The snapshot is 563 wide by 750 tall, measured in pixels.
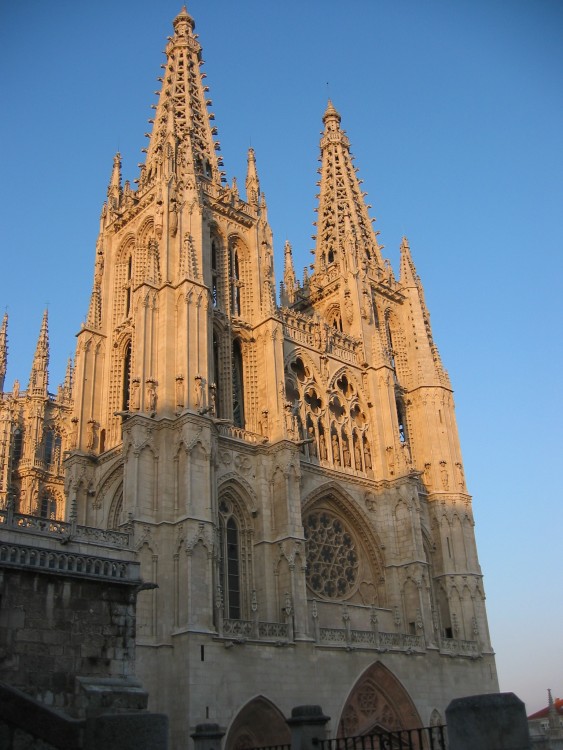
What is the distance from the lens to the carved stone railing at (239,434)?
27.4 meters

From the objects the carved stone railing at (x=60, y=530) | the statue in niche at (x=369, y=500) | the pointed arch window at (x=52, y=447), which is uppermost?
the pointed arch window at (x=52, y=447)

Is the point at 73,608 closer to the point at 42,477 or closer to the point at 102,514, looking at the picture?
the point at 102,514

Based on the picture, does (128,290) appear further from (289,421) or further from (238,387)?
(289,421)

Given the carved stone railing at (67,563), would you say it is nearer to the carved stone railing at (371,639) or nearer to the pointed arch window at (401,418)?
the carved stone railing at (371,639)

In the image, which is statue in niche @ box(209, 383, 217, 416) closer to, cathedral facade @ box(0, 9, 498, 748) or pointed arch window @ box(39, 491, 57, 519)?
cathedral facade @ box(0, 9, 498, 748)

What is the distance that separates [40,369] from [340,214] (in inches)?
Result: 734

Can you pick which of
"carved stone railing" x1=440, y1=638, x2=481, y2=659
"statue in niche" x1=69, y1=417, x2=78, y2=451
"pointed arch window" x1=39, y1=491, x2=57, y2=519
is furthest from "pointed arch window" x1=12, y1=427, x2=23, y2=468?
"carved stone railing" x1=440, y1=638, x2=481, y2=659

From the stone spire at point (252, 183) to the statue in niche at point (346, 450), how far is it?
11.0 m

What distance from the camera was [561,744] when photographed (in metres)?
30.8

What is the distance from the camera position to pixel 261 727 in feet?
77.4

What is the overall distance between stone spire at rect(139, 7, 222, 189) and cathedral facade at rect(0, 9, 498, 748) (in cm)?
14

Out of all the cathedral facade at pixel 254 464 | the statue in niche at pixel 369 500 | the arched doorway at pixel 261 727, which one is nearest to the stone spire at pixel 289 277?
the cathedral facade at pixel 254 464

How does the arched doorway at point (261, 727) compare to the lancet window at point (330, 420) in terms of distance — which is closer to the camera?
the arched doorway at point (261, 727)

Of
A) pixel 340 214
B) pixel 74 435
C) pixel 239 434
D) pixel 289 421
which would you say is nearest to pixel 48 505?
pixel 74 435
